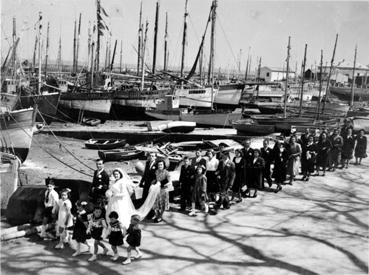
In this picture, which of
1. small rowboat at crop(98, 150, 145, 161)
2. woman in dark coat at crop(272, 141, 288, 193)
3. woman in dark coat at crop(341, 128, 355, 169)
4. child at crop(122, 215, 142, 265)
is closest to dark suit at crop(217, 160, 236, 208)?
woman in dark coat at crop(272, 141, 288, 193)

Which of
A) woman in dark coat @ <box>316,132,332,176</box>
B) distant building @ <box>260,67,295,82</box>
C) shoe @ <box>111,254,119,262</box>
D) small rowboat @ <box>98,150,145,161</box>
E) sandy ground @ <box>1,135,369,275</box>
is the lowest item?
small rowboat @ <box>98,150,145,161</box>

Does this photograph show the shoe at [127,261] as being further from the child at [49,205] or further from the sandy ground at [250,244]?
the child at [49,205]

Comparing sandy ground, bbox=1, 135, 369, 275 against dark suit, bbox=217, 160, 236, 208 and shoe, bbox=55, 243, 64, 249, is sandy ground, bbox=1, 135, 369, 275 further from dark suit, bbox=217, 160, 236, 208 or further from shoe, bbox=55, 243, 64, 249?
dark suit, bbox=217, 160, 236, 208

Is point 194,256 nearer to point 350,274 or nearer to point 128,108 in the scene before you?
point 350,274

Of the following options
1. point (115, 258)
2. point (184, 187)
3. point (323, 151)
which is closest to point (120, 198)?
point (115, 258)

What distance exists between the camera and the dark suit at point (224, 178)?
1030 centimetres

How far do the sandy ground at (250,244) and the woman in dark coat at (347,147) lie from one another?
11.9 feet

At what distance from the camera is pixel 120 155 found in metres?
20.8

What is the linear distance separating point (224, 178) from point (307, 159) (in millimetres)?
4271

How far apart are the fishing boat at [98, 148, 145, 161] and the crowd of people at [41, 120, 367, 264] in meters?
9.44

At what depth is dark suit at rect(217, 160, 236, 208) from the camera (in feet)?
33.8

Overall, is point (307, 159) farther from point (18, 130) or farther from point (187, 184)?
point (18, 130)

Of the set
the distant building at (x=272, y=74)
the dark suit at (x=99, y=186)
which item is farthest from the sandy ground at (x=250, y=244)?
the distant building at (x=272, y=74)

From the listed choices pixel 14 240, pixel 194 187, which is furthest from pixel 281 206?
pixel 14 240
